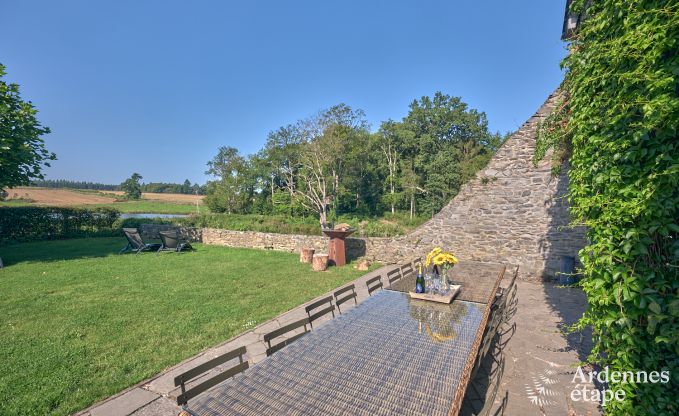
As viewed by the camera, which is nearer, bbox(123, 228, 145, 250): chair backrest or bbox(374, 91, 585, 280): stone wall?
bbox(374, 91, 585, 280): stone wall

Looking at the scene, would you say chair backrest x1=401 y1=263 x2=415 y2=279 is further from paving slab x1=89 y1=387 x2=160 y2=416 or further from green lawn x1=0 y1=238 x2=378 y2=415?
paving slab x1=89 y1=387 x2=160 y2=416

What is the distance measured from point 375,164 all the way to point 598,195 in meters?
35.0

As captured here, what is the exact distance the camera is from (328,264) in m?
9.12

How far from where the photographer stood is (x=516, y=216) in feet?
25.3

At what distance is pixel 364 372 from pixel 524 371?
2447mm

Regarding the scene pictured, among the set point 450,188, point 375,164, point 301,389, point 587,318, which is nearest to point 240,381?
point 301,389

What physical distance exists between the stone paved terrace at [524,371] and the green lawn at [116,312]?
24 centimetres

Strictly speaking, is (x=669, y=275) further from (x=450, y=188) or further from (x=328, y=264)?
(x=450, y=188)

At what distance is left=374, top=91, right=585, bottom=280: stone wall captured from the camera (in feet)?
23.7

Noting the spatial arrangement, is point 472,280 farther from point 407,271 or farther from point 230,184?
point 230,184

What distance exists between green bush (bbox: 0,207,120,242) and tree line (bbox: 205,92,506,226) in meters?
16.1

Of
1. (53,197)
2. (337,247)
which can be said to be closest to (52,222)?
(337,247)

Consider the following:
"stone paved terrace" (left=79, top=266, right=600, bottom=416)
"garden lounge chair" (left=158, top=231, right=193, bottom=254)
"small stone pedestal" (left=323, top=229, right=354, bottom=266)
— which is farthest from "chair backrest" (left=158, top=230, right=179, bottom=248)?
"stone paved terrace" (left=79, top=266, right=600, bottom=416)

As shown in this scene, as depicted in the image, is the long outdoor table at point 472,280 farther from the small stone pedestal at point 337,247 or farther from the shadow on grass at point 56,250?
the shadow on grass at point 56,250
